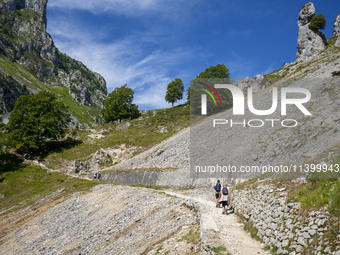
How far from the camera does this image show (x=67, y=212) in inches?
1150

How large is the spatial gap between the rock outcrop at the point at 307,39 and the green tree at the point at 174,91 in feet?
162

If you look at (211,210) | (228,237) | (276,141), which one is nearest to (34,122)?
(211,210)

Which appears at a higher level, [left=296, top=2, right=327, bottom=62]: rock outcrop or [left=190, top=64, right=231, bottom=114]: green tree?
[left=296, top=2, right=327, bottom=62]: rock outcrop

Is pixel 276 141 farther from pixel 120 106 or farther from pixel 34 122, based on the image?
pixel 120 106

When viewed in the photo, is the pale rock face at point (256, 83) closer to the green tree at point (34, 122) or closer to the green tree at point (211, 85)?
the green tree at point (211, 85)

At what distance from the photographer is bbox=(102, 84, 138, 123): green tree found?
89250mm

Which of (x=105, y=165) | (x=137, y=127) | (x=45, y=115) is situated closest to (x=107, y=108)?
(x=137, y=127)

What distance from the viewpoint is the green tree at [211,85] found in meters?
62.9

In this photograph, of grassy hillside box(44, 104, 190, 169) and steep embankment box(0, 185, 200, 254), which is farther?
grassy hillside box(44, 104, 190, 169)

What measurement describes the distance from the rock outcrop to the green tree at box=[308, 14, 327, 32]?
148 cm

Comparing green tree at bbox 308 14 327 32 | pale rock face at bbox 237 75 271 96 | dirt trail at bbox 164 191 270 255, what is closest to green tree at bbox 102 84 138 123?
pale rock face at bbox 237 75 271 96

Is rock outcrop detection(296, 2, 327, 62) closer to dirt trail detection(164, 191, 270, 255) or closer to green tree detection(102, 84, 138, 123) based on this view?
green tree detection(102, 84, 138, 123)

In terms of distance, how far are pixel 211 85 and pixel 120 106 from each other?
40.9 m

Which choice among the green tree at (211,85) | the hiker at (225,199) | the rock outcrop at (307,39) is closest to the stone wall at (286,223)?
the hiker at (225,199)
